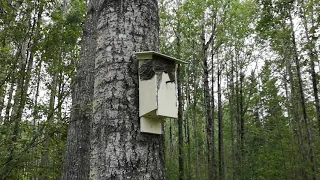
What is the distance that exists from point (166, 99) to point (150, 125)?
0.46 feet

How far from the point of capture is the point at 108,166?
103 centimetres

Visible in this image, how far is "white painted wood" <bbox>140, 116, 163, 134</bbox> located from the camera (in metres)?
1.09

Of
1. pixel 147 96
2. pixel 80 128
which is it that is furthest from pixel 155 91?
pixel 80 128

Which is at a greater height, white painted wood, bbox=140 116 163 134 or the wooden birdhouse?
the wooden birdhouse

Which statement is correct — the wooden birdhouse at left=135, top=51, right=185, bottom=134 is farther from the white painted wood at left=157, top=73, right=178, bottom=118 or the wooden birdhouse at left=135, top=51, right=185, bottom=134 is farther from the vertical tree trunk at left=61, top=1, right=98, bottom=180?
the vertical tree trunk at left=61, top=1, right=98, bottom=180

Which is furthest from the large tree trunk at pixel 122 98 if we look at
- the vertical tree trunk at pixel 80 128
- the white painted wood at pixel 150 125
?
the vertical tree trunk at pixel 80 128

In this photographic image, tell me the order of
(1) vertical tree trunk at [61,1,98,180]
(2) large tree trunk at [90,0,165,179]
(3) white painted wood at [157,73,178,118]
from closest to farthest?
1. (2) large tree trunk at [90,0,165,179]
2. (3) white painted wood at [157,73,178,118]
3. (1) vertical tree trunk at [61,1,98,180]

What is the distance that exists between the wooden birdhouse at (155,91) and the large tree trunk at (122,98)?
2cm

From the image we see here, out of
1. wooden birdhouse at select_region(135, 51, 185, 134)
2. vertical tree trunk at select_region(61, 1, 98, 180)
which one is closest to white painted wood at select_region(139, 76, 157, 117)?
wooden birdhouse at select_region(135, 51, 185, 134)

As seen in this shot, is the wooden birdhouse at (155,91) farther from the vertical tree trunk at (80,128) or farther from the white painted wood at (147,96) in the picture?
the vertical tree trunk at (80,128)

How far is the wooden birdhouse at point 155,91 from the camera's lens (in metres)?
1.11

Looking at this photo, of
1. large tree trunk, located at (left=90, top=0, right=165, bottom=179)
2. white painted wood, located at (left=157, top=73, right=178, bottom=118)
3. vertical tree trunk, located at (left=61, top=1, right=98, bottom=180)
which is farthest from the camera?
vertical tree trunk, located at (left=61, top=1, right=98, bottom=180)

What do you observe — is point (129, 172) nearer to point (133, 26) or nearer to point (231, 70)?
point (133, 26)

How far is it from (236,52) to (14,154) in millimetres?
13163
